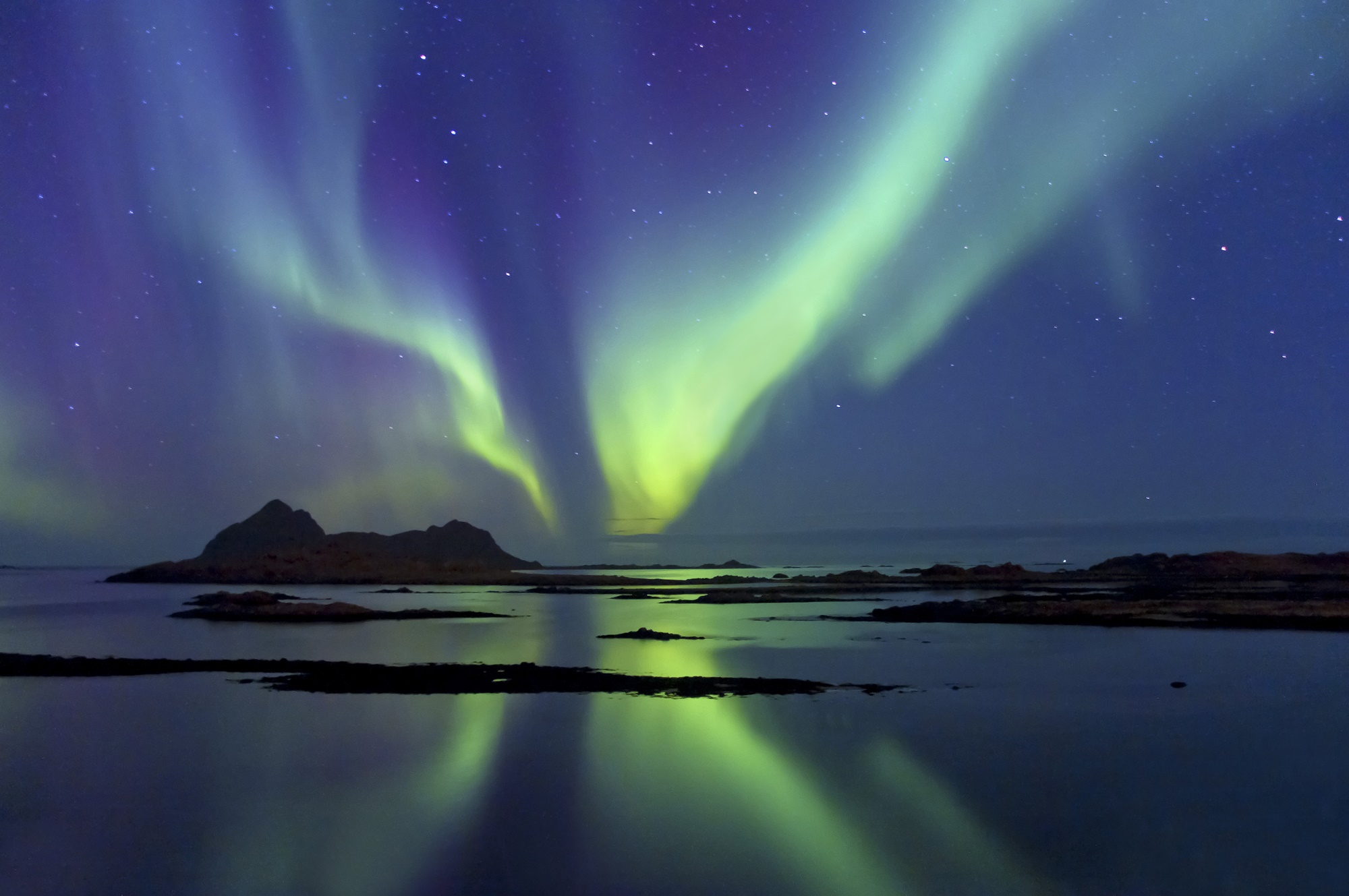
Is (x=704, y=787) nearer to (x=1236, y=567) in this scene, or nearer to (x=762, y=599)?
(x=762, y=599)

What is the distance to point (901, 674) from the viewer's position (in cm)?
2117

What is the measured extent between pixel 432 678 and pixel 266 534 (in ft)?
516

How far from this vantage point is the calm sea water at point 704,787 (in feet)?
28.1

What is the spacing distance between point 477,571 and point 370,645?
11227 centimetres

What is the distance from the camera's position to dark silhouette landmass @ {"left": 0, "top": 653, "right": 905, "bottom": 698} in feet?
61.9

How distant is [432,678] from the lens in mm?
20656

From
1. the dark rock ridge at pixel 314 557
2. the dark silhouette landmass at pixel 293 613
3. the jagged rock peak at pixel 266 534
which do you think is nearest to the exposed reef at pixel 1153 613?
the dark silhouette landmass at pixel 293 613

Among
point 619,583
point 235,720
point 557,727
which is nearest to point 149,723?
point 235,720

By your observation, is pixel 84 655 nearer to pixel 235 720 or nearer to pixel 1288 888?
pixel 235 720

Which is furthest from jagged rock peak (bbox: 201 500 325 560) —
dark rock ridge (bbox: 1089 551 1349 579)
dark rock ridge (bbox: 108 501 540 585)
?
dark rock ridge (bbox: 1089 551 1349 579)

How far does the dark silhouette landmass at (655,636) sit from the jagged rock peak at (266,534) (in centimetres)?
13971

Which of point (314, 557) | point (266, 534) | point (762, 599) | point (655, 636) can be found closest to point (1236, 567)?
point (762, 599)

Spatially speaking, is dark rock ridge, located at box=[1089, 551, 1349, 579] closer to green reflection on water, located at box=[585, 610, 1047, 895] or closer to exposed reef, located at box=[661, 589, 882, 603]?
exposed reef, located at box=[661, 589, 882, 603]

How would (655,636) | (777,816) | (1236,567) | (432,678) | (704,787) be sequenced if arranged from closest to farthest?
(777,816) → (704,787) → (432,678) → (655,636) → (1236,567)
